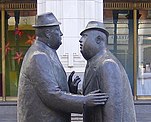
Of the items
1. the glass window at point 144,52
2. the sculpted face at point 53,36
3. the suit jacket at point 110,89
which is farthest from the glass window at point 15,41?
the suit jacket at point 110,89

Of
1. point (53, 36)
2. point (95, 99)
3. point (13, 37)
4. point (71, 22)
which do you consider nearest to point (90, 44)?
point (53, 36)

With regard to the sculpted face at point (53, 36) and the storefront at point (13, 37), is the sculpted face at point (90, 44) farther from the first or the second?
the storefront at point (13, 37)

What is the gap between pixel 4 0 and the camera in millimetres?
17094

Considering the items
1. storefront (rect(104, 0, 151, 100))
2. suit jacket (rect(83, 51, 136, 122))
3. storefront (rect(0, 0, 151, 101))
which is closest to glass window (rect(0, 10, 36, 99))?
storefront (rect(0, 0, 151, 101))

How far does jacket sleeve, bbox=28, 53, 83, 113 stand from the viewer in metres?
3.64

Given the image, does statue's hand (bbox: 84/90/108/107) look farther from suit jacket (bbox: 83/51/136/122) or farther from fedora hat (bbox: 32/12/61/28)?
fedora hat (bbox: 32/12/61/28)

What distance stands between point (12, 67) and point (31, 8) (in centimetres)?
225

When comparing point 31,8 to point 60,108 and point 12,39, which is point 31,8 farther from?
point 60,108

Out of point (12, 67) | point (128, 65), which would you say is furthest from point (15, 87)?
point (128, 65)

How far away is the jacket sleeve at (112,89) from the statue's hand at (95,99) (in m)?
0.04

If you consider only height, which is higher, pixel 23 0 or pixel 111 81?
pixel 23 0

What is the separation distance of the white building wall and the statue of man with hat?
398 inches

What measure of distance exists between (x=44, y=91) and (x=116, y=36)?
13.7m

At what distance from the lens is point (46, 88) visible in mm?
3678
